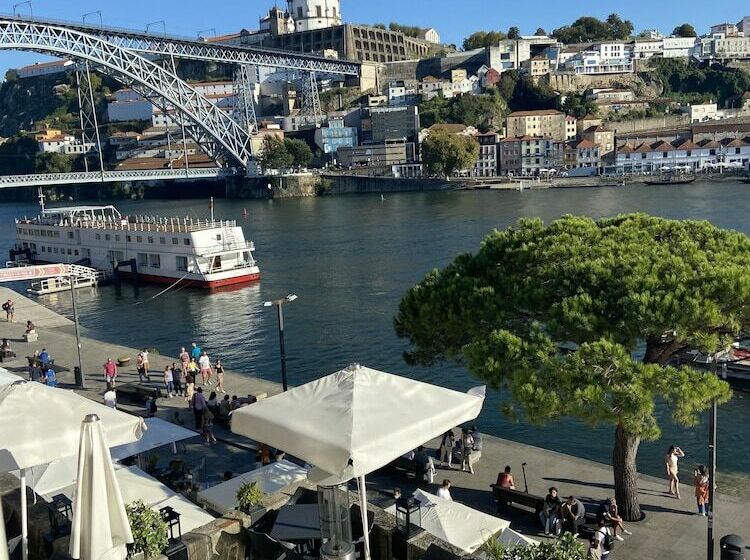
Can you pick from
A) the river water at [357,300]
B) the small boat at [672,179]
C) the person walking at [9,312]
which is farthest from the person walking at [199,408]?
the small boat at [672,179]

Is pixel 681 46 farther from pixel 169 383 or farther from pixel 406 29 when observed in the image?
pixel 169 383

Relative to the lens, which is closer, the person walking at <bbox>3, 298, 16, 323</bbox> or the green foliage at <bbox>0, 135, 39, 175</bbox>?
the person walking at <bbox>3, 298, 16, 323</bbox>

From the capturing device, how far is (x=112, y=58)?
6606cm

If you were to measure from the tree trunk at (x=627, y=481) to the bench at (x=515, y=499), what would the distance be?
0.91 metres

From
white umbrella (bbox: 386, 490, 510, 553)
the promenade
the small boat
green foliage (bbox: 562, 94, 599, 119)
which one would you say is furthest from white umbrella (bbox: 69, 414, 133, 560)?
A: green foliage (bbox: 562, 94, 599, 119)

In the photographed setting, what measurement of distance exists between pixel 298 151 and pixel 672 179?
41.0 meters

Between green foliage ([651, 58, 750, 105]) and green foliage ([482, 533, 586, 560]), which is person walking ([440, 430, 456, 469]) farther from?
green foliage ([651, 58, 750, 105])

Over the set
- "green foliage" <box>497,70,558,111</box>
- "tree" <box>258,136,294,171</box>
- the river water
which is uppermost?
"green foliage" <box>497,70,558,111</box>

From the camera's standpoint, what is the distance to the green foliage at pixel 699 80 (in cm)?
10656

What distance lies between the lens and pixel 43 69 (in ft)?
456

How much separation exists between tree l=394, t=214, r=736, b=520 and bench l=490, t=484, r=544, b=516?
1.02 metres

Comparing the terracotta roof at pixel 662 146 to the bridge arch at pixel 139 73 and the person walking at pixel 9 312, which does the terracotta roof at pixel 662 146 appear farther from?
the person walking at pixel 9 312

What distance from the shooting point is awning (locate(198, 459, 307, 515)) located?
7527mm

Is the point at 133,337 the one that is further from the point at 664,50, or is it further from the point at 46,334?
the point at 664,50
